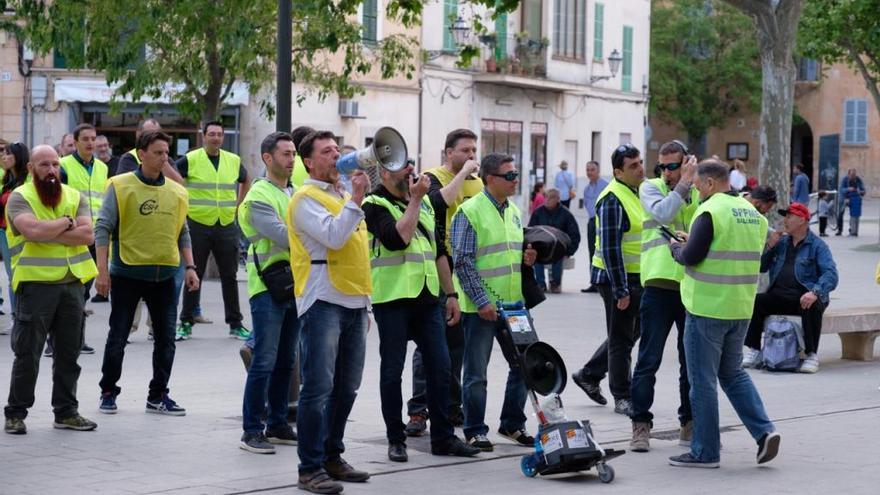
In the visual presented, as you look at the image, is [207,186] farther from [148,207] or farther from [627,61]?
[627,61]

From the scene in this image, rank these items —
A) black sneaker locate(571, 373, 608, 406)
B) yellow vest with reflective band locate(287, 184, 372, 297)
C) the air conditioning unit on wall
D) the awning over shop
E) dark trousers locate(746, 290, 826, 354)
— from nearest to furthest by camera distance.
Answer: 1. yellow vest with reflective band locate(287, 184, 372, 297)
2. black sneaker locate(571, 373, 608, 406)
3. dark trousers locate(746, 290, 826, 354)
4. the awning over shop
5. the air conditioning unit on wall

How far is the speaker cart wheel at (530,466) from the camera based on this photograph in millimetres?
8641

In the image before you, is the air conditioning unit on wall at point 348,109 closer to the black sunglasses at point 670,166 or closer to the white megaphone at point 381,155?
the black sunglasses at point 670,166

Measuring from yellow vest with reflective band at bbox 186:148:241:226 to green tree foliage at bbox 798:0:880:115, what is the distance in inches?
803

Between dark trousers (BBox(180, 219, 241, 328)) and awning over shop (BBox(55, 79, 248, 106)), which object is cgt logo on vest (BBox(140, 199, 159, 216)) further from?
awning over shop (BBox(55, 79, 248, 106))

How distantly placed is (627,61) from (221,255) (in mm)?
38304

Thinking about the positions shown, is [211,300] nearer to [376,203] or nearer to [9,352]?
[9,352]

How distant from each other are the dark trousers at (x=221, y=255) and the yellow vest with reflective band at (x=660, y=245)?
225 inches

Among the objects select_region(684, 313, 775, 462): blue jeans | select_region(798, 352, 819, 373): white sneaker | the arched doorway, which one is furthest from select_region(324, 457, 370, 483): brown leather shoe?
the arched doorway

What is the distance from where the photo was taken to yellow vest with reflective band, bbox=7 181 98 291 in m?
9.69

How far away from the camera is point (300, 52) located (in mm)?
24750

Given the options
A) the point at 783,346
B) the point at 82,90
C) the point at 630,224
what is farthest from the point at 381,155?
the point at 82,90

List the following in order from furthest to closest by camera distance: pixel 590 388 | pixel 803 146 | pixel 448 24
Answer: pixel 803 146, pixel 448 24, pixel 590 388

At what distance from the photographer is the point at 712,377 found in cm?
904
